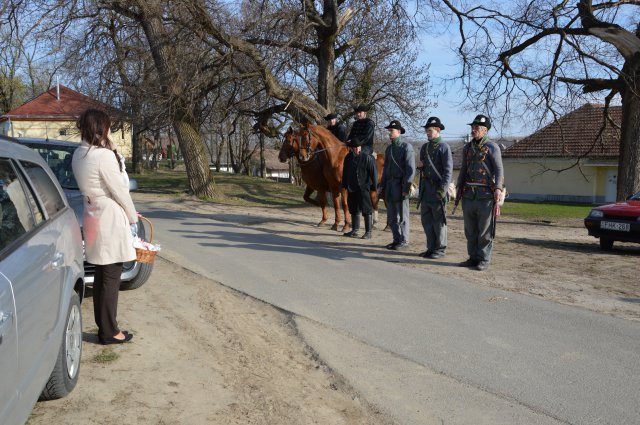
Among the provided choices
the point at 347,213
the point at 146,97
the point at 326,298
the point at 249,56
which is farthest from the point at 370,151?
the point at 146,97

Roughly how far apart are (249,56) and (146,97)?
3.55m

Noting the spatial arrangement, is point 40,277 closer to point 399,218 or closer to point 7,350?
point 7,350

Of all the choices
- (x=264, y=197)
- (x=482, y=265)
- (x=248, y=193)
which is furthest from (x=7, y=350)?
(x=248, y=193)

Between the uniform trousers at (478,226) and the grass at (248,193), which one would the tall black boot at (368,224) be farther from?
the grass at (248,193)

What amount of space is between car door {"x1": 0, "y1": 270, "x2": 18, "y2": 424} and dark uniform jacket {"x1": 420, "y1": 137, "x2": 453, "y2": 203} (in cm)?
729

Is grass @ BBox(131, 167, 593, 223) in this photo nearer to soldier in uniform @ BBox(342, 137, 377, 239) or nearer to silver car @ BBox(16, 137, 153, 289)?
soldier in uniform @ BBox(342, 137, 377, 239)

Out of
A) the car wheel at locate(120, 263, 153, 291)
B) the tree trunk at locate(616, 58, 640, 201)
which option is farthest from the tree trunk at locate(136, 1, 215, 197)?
the tree trunk at locate(616, 58, 640, 201)

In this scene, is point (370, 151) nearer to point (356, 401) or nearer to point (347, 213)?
point (347, 213)

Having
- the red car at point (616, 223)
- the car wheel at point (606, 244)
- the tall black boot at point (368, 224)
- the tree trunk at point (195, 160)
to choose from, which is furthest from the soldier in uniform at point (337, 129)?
the tree trunk at point (195, 160)

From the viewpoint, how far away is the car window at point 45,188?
419cm

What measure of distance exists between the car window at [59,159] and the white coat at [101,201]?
3.19 m


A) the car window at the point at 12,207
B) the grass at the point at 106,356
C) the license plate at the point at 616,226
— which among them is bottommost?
the grass at the point at 106,356

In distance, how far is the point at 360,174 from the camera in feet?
38.6

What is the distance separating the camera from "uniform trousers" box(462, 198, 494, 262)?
861 cm
